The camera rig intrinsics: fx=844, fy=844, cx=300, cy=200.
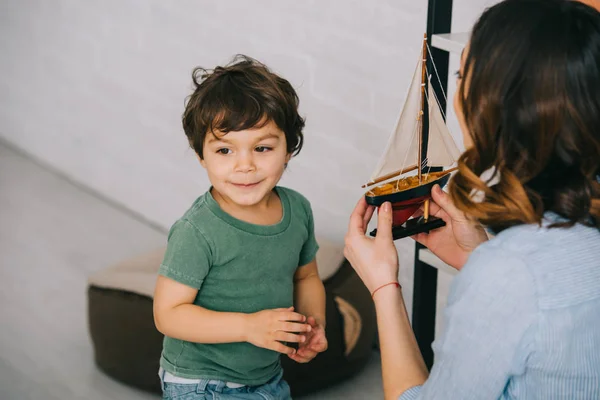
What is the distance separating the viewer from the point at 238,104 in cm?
129

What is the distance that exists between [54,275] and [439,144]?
183cm

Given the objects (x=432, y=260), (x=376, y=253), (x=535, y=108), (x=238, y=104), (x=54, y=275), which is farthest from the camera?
(x=54, y=275)

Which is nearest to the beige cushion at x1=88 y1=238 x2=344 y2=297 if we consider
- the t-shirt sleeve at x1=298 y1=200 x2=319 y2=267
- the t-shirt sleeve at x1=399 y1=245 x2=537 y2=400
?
the t-shirt sleeve at x1=298 y1=200 x2=319 y2=267

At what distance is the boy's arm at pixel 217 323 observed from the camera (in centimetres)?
126

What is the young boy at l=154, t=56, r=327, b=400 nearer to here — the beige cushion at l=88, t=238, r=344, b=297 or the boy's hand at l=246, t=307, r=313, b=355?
the boy's hand at l=246, t=307, r=313, b=355

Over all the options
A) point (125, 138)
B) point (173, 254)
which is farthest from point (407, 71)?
point (125, 138)

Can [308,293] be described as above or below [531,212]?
below

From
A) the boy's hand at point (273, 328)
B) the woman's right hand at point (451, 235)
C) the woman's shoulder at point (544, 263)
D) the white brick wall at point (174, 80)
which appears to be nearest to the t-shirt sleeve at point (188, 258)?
the boy's hand at point (273, 328)

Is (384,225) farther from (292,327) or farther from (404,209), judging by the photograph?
(292,327)

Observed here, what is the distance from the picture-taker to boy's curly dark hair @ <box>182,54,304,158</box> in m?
1.29

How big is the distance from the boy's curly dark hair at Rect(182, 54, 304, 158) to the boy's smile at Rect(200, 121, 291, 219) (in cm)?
1

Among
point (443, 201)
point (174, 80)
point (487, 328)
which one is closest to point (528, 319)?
point (487, 328)

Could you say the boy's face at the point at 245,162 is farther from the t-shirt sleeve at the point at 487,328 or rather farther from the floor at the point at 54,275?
the floor at the point at 54,275

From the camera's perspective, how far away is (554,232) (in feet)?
3.14
